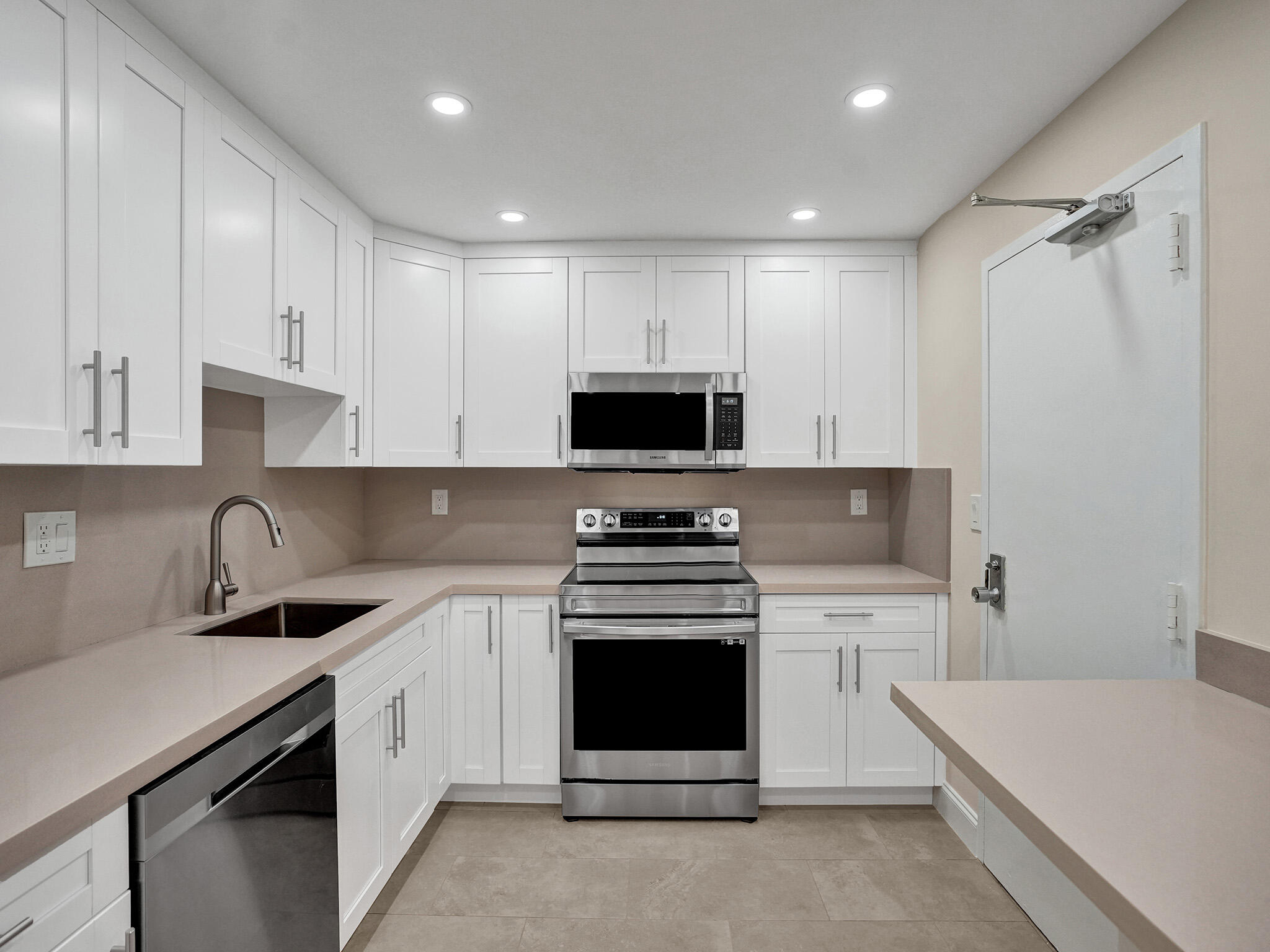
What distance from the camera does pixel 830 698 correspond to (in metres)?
2.48

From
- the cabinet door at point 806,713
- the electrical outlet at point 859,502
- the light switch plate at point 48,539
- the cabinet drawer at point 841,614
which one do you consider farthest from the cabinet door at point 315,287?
the electrical outlet at point 859,502

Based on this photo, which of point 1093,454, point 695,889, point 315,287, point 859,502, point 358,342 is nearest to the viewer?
point 1093,454

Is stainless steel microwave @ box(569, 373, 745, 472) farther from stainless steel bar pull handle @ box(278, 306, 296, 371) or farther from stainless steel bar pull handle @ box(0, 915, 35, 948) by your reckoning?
stainless steel bar pull handle @ box(0, 915, 35, 948)

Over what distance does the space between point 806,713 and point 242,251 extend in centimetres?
246

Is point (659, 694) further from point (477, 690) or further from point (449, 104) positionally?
point (449, 104)

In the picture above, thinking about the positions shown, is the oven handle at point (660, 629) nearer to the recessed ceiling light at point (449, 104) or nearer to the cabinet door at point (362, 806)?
the cabinet door at point (362, 806)

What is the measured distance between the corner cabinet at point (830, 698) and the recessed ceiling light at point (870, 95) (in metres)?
1.68

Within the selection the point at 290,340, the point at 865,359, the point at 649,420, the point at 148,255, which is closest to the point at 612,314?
the point at 649,420

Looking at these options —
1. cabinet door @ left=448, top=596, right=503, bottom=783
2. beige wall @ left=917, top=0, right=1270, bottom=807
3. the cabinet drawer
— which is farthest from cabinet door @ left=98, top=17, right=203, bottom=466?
beige wall @ left=917, top=0, right=1270, bottom=807

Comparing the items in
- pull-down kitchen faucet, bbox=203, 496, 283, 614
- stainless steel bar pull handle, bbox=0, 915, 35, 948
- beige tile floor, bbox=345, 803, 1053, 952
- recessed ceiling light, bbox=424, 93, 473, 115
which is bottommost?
beige tile floor, bbox=345, 803, 1053, 952

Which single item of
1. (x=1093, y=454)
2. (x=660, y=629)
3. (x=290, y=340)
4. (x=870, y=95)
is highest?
(x=870, y=95)

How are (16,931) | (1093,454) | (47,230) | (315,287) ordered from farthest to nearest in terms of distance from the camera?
(315,287)
(1093,454)
(47,230)
(16,931)

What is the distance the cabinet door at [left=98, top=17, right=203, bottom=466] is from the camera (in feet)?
4.15

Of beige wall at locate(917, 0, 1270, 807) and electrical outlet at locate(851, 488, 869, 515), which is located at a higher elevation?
beige wall at locate(917, 0, 1270, 807)
